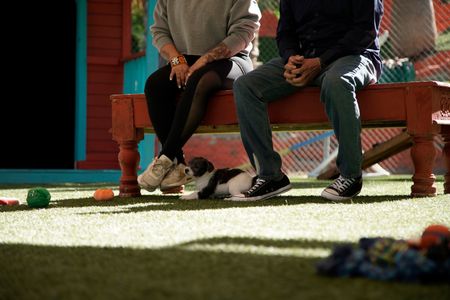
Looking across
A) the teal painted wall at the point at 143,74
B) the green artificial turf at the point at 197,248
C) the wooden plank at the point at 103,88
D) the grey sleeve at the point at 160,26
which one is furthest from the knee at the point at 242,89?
the wooden plank at the point at 103,88

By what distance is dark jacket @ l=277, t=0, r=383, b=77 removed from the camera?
3.72 m

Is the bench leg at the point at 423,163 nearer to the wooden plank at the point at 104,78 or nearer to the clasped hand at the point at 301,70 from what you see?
the clasped hand at the point at 301,70

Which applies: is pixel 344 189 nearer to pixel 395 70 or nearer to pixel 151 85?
pixel 151 85

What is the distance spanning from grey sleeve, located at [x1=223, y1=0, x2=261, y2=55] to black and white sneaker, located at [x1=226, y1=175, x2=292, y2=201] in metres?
0.85

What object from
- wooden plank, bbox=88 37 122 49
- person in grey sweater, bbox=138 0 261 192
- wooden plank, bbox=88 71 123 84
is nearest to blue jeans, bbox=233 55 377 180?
person in grey sweater, bbox=138 0 261 192

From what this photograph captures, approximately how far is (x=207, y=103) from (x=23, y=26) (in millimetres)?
4578

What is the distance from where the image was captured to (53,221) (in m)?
2.77

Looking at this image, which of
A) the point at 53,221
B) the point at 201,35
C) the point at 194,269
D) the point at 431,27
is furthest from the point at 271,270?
the point at 431,27

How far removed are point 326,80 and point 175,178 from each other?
105 cm

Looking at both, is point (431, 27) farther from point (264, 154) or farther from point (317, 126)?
point (264, 154)

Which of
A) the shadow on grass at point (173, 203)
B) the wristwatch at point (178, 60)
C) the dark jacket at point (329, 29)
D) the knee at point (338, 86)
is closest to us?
the shadow on grass at point (173, 203)

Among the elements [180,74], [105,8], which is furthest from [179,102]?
[105,8]

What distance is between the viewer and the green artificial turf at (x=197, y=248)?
145 cm

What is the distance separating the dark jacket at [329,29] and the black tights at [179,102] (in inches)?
16.1
